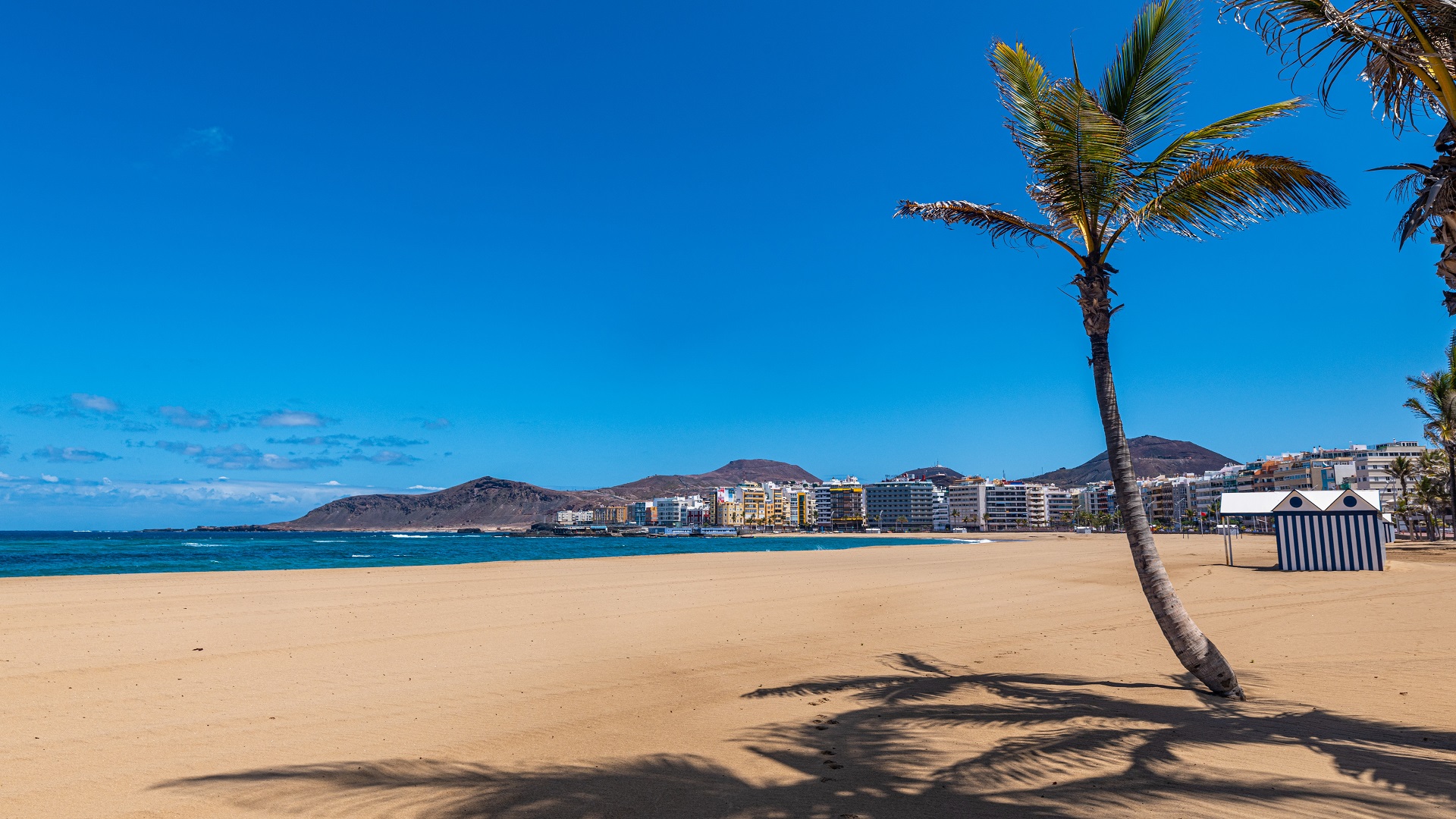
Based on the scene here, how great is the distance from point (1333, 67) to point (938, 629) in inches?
333

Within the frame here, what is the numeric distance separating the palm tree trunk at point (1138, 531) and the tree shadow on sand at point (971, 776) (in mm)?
479

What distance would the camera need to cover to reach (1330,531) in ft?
64.2

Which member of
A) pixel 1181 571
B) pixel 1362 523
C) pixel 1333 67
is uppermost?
pixel 1333 67

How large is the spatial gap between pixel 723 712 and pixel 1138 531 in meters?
4.05

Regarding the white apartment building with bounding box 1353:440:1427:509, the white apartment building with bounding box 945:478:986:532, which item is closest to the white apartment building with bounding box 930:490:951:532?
the white apartment building with bounding box 945:478:986:532

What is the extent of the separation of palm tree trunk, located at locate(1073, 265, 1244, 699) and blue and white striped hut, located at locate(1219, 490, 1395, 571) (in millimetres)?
15692

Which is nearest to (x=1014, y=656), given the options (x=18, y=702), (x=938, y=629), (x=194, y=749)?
(x=938, y=629)

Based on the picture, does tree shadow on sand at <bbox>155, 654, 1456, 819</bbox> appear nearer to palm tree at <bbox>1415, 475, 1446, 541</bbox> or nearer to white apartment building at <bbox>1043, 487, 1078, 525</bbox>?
palm tree at <bbox>1415, 475, 1446, 541</bbox>

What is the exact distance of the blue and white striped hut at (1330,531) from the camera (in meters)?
19.1

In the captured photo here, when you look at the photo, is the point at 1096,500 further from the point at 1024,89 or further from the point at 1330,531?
the point at 1024,89

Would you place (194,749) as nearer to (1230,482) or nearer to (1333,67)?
(1333,67)

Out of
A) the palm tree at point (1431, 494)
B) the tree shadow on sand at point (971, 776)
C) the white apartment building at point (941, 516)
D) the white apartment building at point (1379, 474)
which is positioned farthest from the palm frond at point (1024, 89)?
the white apartment building at point (941, 516)

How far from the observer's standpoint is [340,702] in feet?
23.4

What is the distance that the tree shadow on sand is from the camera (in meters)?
4.17
